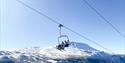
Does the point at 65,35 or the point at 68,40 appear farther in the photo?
the point at 68,40

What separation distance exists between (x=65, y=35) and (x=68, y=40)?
3.03 metres

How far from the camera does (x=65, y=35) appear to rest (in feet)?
85.7

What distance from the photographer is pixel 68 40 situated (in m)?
29.0

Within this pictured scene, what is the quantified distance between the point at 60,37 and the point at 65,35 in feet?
2.01

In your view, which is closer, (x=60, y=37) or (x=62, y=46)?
(x=60, y=37)

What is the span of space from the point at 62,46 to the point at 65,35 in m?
3.04

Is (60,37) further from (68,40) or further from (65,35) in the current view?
(68,40)

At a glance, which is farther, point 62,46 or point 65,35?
point 62,46

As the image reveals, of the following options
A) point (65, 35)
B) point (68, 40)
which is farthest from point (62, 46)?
point (65, 35)

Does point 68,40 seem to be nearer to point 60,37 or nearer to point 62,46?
point 62,46

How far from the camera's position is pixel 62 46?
2884 centimetres

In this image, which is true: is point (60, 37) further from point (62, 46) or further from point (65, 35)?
point (62, 46)

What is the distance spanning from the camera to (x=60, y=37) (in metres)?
25.8

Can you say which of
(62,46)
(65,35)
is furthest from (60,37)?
(62,46)
